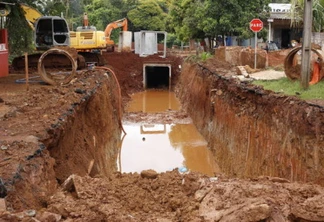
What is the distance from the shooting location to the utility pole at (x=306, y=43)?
13055 millimetres

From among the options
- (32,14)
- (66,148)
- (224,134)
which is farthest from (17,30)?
→ (66,148)

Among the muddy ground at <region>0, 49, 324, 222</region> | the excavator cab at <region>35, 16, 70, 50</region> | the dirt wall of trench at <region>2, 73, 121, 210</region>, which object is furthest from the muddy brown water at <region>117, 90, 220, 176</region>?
the muddy ground at <region>0, 49, 324, 222</region>

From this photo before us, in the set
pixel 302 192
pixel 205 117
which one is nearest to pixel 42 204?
pixel 302 192

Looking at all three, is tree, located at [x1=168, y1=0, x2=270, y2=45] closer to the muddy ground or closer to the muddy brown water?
the muddy brown water

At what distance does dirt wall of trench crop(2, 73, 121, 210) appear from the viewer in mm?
6152

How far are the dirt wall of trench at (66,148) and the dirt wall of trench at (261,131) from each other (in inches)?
167

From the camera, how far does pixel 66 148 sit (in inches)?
405

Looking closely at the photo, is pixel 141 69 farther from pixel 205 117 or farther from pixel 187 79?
pixel 205 117

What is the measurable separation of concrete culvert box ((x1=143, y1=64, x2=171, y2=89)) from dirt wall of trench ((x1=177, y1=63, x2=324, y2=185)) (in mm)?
17167

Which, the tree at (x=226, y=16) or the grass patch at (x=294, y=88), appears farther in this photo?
the tree at (x=226, y=16)

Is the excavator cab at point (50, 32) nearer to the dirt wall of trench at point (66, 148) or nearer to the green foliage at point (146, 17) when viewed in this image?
the dirt wall of trench at point (66, 148)

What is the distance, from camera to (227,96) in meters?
16.8

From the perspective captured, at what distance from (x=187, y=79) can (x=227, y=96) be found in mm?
12619

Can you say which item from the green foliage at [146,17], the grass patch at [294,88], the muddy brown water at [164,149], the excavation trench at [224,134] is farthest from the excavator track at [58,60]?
the green foliage at [146,17]
